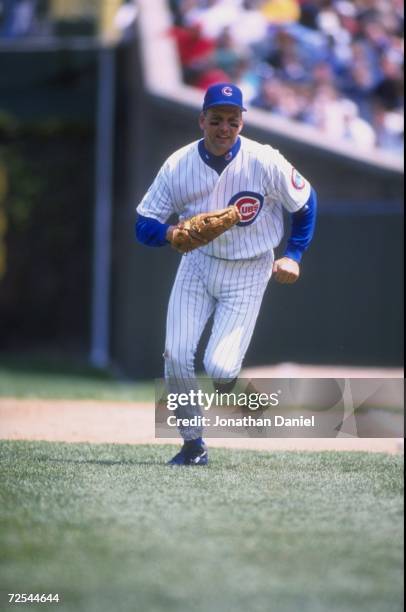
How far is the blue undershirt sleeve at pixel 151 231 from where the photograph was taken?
5547 mm

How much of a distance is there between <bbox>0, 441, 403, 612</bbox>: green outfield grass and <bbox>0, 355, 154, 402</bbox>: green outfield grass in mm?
3914

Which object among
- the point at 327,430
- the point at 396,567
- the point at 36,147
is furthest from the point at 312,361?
the point at 396,567

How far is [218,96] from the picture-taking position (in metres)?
5.43

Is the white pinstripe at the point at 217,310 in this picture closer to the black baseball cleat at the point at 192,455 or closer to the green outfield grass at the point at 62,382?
the black baseball cleat at the point at 192,455

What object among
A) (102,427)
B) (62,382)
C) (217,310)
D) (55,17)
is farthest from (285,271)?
(55,17)

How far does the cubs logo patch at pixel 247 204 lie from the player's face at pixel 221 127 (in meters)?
0.22

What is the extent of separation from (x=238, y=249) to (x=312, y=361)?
205 inches

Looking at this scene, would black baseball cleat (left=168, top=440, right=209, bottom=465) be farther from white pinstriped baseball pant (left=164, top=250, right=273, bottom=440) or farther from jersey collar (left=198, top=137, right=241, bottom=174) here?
jersey collar (left=198, top=137, right=241, bottom=174)

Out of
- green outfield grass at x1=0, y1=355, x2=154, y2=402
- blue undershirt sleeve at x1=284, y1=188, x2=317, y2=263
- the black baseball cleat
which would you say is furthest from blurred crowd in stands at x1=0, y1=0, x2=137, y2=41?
the black baseball cleat

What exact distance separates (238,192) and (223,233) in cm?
21

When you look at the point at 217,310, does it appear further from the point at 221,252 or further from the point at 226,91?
the point at 226,91

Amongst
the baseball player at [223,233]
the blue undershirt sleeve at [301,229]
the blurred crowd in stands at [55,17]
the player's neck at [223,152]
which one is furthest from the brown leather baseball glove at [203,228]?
the blurred crowd in stands at [55,17]

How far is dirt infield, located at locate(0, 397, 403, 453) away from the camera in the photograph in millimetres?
6793

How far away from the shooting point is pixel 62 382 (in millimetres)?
10844
